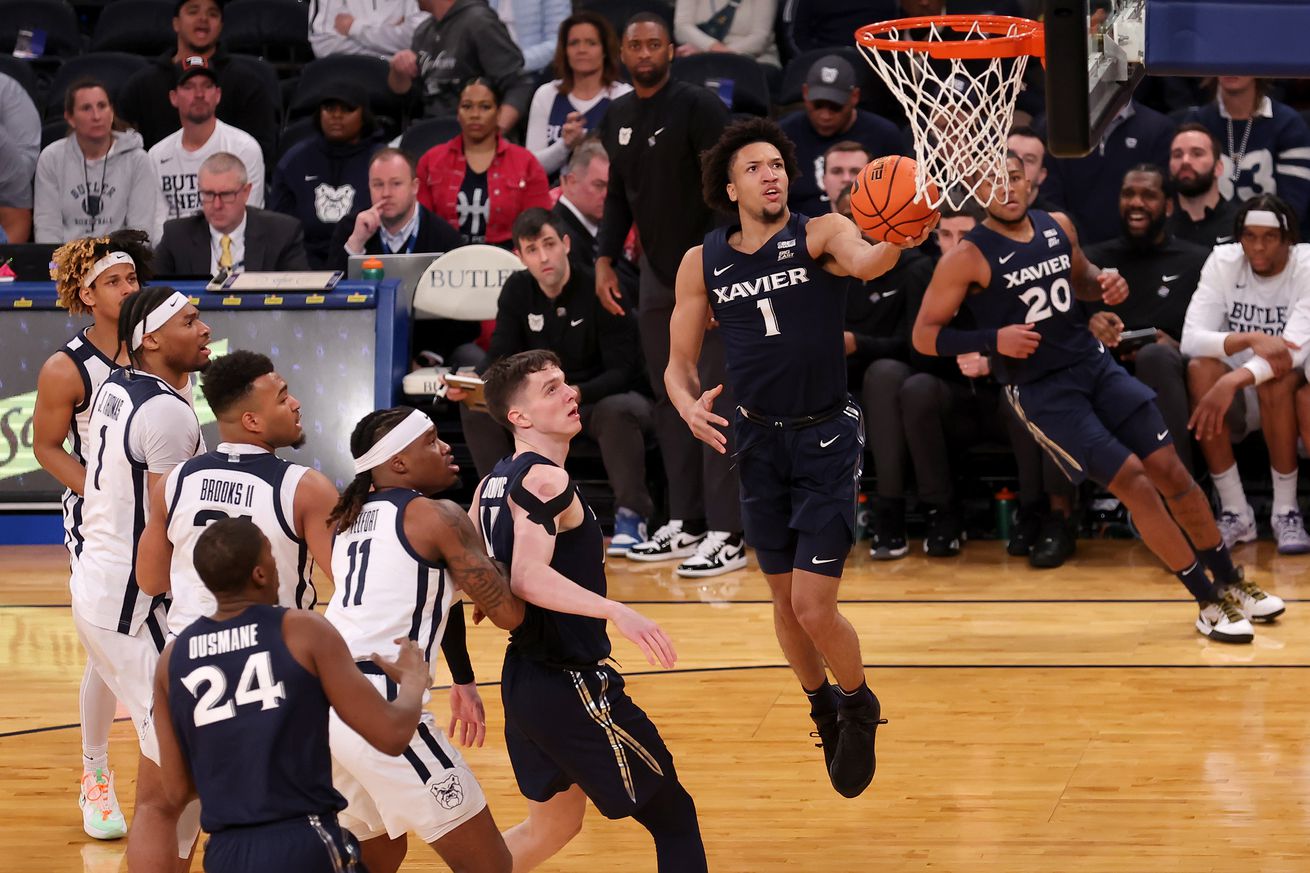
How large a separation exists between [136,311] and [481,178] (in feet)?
17.7

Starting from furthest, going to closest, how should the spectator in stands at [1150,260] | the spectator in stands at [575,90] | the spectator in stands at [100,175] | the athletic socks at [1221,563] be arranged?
the spectator in stands at [100,175] → the spectator in stands at [575,90] → the spectator in stands at [1150,260] → the athletic socks at [1221,563]

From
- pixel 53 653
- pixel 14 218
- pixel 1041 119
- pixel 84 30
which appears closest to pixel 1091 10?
pixel 53 653

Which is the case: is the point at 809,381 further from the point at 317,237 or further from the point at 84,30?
the point at 84,30

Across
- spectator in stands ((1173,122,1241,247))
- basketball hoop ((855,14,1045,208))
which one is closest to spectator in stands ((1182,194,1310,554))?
spectator in stands ((1173,122,1241,247))

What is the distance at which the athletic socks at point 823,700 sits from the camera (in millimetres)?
5938

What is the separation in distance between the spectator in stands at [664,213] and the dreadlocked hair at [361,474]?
447 centimetres

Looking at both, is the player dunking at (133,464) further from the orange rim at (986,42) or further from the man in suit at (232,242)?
the man in suit at (232,242)

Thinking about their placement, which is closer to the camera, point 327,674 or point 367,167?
point 327,674

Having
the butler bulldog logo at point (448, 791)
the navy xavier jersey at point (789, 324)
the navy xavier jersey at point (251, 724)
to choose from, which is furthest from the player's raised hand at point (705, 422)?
the navy xavier jersey at point (251, 724)

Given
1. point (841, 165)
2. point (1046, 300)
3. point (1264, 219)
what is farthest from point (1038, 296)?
point (841, 165)

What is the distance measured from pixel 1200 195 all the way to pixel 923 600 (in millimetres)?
3125

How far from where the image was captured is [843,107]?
33.3 ft

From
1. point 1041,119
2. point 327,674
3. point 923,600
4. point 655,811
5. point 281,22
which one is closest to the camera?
point 327,674

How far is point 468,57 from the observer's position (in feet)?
38.3
